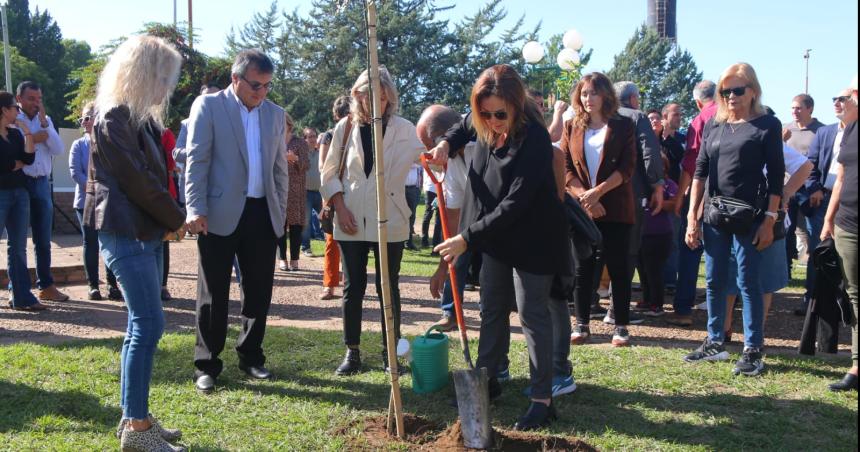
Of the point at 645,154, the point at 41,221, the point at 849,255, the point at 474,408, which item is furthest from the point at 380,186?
the point at 41,221

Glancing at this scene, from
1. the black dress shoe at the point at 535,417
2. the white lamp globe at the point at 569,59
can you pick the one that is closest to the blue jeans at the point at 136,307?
the black dress shoe at the point at 535,417

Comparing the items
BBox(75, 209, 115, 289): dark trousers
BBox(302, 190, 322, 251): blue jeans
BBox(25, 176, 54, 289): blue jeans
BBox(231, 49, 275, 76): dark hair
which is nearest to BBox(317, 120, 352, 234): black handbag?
BBox(231, 49, 275, 76): dark hair

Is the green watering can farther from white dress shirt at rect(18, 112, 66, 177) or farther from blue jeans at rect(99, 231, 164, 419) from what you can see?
white dress shirt at rect(18, 112, 66, 177)

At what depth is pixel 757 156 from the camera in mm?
4664

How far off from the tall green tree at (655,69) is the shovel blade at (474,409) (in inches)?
2154

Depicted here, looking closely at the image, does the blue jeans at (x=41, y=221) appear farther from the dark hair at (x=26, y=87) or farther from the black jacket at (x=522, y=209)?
the black jacket at (x=522, y=209)

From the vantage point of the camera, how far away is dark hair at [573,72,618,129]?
5359mm

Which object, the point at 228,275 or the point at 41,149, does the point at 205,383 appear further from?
the point at 41,149

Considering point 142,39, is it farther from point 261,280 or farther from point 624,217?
point 624,217

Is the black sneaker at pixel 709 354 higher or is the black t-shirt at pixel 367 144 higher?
the black t-shirt at pixel 367 144

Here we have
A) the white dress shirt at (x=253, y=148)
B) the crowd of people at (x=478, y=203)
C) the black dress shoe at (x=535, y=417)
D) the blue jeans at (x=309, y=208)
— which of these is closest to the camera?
the crowd of people at (x=478, y=203)

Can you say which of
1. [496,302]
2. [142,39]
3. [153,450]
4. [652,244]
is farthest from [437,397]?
[652,244]

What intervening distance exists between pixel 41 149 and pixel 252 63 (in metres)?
4.12

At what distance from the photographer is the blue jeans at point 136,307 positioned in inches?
134
